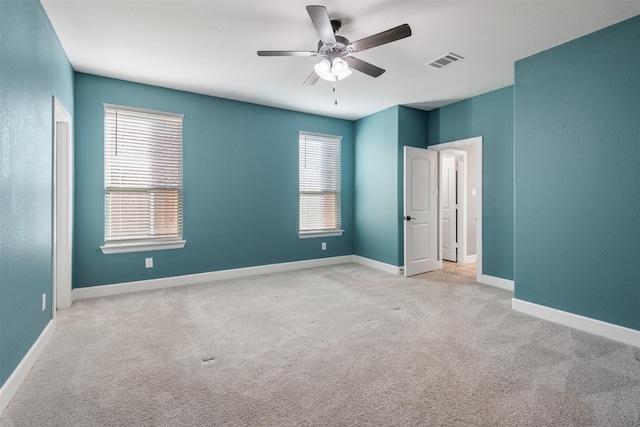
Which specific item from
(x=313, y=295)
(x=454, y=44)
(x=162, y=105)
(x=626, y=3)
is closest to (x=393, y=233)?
(x=313, y=295)

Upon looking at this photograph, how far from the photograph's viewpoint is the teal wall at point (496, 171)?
4.05m

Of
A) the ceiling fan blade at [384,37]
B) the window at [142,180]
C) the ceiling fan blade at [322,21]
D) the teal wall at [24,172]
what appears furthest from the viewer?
the window at [142,180]

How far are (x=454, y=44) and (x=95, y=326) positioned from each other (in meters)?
4.28

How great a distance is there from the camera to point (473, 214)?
235 inches

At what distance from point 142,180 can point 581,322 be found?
4982 mm

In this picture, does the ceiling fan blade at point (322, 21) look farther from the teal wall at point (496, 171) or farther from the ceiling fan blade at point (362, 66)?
the teal wall at point (496, 171)

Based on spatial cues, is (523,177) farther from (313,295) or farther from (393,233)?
(313,295)

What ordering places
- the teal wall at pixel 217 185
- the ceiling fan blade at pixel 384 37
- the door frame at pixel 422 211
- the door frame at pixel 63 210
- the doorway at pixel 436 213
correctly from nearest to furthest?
the ceiling fan blade at pixel 384 37, the door frame at pixel 63 210, the teal wall at pixel 217 185, the doorway at pixel 436 213, the door frame at pixel 422 211

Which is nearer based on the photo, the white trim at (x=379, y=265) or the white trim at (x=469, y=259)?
the white trim at (x=379, y=265)

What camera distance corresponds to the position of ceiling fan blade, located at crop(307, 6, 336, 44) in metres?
1.98

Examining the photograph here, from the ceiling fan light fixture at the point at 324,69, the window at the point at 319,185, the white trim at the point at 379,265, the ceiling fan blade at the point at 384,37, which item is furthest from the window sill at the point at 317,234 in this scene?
the ceiling fan blade at the point at 384,37

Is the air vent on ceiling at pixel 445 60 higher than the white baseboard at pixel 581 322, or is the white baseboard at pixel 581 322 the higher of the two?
the air vent on ceiling at pixel 445 60

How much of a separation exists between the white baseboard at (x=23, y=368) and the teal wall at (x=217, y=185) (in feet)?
4.41

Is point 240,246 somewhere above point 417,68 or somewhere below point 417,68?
below
